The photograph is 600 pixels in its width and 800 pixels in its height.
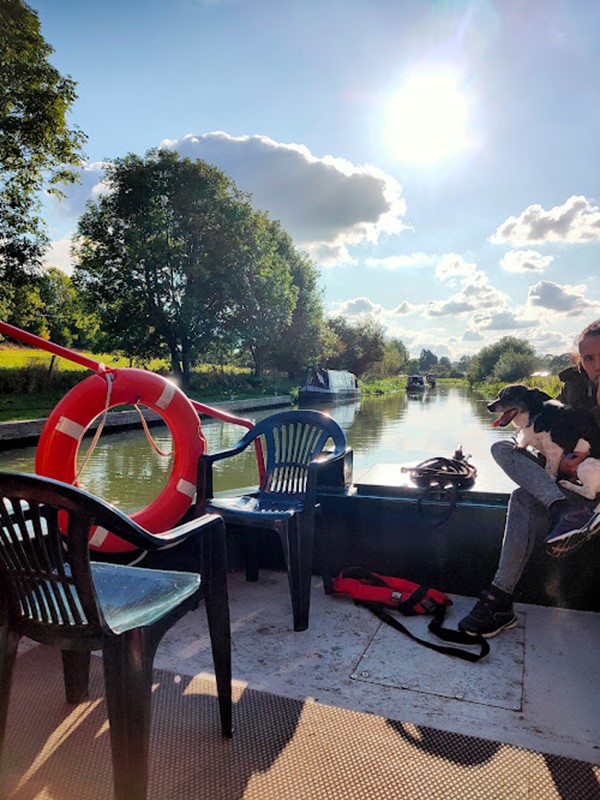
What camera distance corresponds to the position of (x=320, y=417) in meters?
2.42

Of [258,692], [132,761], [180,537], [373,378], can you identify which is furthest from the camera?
[373,378]

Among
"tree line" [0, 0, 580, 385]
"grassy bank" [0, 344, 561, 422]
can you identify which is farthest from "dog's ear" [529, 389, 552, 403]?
"tree line" [0, 0, 580, 385]

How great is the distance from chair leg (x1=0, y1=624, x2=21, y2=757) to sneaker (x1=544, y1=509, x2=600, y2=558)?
150 cm

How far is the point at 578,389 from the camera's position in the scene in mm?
2070

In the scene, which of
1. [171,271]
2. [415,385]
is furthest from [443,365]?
[171,271]

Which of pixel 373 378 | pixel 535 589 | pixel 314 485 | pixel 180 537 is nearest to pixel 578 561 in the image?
pixel 535 589

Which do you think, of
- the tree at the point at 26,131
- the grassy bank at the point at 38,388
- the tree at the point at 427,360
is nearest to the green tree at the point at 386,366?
the grassy bank at the point at 38,388

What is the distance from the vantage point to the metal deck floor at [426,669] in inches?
59.5

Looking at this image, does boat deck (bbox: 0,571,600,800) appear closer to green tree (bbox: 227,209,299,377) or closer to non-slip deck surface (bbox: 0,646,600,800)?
non-slip deck surface (bbox: 0,646,600,800)

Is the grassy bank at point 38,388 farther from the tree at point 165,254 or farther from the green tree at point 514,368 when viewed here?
the green tree at point 514,368

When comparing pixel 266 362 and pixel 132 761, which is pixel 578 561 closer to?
pixel 132 761

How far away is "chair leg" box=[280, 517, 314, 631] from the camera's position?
6.51 feet

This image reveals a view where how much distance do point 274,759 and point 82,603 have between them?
2.11 feet

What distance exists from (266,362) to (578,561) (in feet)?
96.7
